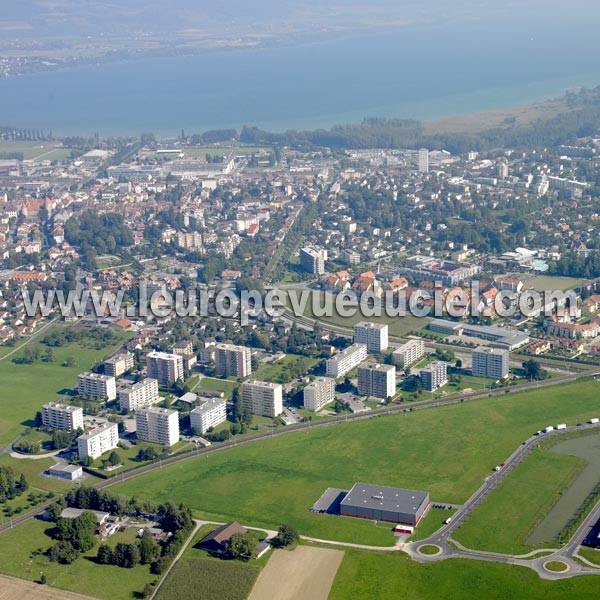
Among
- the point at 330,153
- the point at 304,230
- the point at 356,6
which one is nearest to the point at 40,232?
the point at 304,230

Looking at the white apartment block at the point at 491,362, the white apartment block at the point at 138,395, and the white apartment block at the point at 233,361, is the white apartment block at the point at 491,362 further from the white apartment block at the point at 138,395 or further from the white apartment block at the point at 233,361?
the white apartment block at the point at 138,395

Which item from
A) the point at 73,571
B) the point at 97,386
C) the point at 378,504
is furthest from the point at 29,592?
the point at 97,386

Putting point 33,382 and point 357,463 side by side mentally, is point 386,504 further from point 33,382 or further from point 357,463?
point 33,382

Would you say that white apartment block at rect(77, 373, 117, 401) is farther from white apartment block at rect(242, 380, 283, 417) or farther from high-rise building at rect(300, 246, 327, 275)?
high-rise building at rect(300, 246, 327, 275)

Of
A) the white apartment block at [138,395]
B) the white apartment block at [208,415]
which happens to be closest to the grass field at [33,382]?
the white apartment block at [138,395]

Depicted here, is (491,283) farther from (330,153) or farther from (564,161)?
(330,153)

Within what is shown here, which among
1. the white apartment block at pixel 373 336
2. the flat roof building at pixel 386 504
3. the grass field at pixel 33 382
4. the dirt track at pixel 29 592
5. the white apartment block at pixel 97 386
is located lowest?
the dirt track at pixel 29 592

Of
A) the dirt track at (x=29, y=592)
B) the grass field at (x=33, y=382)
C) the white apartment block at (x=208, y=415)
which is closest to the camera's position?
the dirt track at (x=29, y=592)
